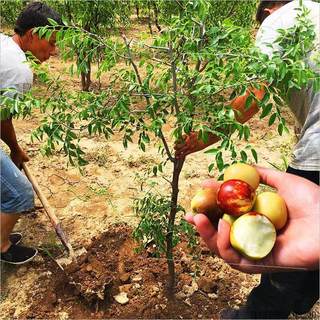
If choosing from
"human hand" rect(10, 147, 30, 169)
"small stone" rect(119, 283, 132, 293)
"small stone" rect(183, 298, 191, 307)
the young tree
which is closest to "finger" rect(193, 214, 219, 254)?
the young tree

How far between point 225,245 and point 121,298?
1.38 meters

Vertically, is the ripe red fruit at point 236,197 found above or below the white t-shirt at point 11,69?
below

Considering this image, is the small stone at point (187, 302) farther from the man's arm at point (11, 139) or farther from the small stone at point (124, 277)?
the man's arm at point (11, 139)

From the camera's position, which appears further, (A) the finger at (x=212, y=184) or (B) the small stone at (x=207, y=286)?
(B) the small stone at (x=207, y=286)

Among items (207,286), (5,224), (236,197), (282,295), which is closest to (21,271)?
(5,224)

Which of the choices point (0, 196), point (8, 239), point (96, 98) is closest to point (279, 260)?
point (96, 98)

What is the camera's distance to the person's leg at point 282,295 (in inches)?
98.3

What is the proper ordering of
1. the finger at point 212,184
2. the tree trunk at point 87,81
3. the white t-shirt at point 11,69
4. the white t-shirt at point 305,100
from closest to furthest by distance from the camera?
the finger at point 212,184, the white t-shirt at point 305,100, the white t-shirt at point 11,69, the tree trunk at point 87,81

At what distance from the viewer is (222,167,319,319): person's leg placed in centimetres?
250

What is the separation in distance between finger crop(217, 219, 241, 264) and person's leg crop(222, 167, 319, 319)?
2.98ft

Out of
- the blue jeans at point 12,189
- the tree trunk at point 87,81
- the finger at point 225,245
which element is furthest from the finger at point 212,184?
the tree trunk at point 87,81

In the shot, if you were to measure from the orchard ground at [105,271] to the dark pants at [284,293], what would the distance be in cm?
24

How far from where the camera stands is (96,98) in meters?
2.07

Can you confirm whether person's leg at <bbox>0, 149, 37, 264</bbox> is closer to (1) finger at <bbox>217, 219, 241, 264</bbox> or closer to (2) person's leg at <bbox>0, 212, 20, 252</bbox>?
(2) person's leg at <bbox>0, 212, 20, 252</bbox>
